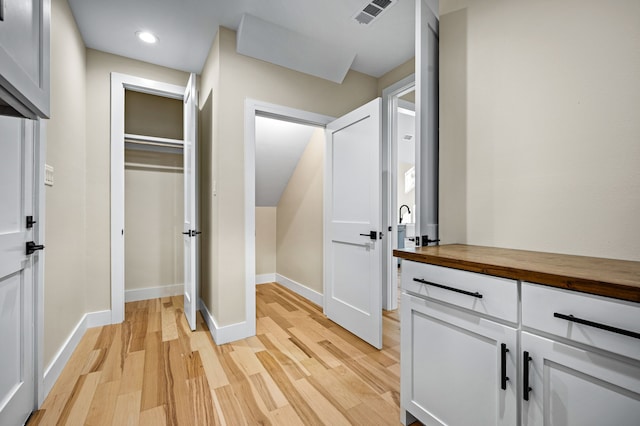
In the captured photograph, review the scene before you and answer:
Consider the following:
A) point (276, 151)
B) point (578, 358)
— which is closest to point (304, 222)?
point (276, 151)

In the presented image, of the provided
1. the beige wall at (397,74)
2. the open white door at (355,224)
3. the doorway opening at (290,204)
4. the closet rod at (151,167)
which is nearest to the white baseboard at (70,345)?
the closet rod at (151,167)

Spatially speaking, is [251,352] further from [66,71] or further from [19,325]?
[66,71]

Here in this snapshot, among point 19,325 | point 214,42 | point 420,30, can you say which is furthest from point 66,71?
point 420,30

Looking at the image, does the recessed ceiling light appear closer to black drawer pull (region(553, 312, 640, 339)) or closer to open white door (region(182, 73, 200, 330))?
open white door (region(182, 73, 200, 330))

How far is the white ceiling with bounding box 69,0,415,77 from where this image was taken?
6.76 feet

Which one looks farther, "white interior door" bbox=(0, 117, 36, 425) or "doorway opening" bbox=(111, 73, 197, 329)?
"doorway opening" bbox=(111, 73, 197, 329)

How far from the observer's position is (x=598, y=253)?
116 centimetres

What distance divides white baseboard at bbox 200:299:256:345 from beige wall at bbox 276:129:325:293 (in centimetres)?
107

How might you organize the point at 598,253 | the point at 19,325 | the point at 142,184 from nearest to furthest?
the point at 598,253 < the point at 19,325 < the point at 142,184

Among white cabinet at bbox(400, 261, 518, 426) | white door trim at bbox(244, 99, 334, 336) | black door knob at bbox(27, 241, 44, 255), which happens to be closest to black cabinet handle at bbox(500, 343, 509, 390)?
white cabinet at bbox(400, 261, 518, 426)

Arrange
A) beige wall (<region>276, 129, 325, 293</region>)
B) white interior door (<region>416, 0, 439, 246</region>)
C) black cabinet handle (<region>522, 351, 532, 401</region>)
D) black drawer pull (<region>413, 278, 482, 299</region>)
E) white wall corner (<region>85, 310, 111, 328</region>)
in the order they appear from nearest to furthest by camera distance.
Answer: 1. black cabinet handle (<region>522, 351, 532, 401</region>)
2. black drawer pull (<region>413, 278, 482, 299</region>)
3. white interior door (<region>416, 0, 439, 246</region>)
4. white wall corner (<region>85, 310, 111, 328</region>)
5. beige wall (<region>276, 129, 325, 293</region>)

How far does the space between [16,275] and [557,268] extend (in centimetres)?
233

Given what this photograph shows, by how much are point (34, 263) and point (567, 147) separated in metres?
2.78

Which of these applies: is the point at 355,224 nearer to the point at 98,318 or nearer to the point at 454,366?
the point at 454,366
